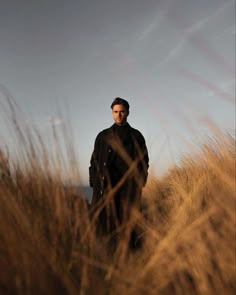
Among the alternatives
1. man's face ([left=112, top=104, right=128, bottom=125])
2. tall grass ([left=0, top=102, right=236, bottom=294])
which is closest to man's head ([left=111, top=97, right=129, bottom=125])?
man's face ([left=112, top=104, right=128, bottom=125])

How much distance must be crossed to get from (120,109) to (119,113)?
39 millimetres

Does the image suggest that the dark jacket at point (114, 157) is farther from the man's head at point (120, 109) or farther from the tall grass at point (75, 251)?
the tall grass at point (75, 251)

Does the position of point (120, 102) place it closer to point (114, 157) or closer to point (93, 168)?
point (114, 157)

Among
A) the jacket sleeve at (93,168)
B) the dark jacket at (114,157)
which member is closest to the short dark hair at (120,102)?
the dark jacket at (114,157)

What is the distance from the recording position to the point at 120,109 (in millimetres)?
3889

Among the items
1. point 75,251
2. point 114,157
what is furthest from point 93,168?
point 75,251

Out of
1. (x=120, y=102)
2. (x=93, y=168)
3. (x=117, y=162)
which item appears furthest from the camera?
(x=93, y=168)

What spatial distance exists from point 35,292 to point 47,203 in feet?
2.06

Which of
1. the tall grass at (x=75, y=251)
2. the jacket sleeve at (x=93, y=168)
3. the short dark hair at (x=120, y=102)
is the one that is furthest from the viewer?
the jacket sleeve at (x=93, y=168)

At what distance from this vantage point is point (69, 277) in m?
1.84

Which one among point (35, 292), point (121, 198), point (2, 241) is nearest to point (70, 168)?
point (2, 241)

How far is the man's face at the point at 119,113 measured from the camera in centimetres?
388

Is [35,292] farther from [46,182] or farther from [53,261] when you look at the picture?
[46,182]

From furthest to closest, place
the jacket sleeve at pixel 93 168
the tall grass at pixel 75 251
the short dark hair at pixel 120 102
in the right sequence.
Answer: the jacket sleeve at pixel 93 168 < the short dark hair at pixel 120 102 < the tall grass at pixel 75 251
